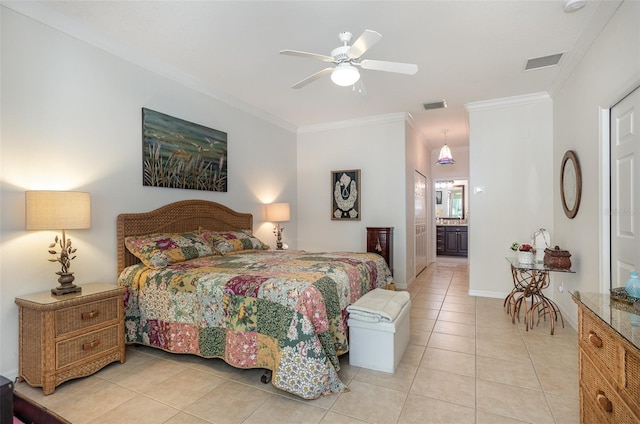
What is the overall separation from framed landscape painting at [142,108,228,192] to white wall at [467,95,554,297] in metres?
3.56

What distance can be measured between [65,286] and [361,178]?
414 centimetres

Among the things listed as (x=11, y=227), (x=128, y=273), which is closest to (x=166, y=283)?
(x=128, y=273)

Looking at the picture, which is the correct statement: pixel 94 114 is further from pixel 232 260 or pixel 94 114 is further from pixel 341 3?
pixel 341 3

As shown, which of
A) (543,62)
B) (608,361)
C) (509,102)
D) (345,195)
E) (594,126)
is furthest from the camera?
(345,195)

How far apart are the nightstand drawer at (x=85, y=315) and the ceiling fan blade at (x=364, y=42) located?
101 inches

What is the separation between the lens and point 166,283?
2.63m

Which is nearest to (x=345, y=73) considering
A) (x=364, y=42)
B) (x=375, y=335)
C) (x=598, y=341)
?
(x=364, y=42)

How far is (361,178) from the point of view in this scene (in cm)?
541

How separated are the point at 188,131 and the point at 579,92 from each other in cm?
415

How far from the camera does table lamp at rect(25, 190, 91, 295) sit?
223cm

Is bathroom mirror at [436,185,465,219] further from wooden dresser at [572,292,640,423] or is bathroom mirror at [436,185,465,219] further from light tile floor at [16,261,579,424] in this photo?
wooden dresser at [572,292,640,423]

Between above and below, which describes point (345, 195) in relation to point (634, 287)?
above

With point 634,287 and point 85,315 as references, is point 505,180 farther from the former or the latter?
point 85,315

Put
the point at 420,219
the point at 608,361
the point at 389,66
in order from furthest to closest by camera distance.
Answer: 1. the point at 420,219
2. the point at 389,66
3. the point at 608,361
